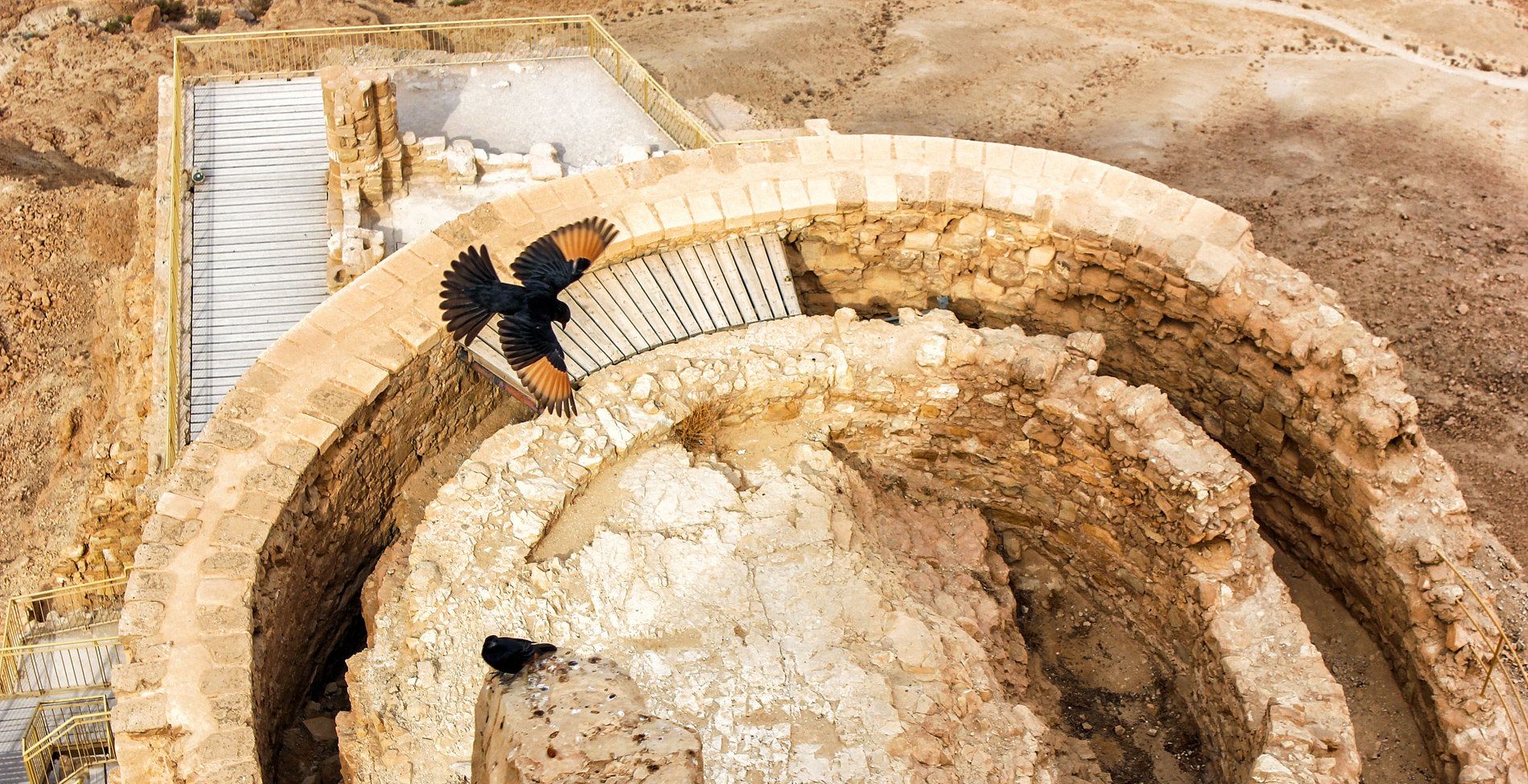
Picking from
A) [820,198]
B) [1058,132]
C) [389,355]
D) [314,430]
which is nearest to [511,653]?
[314,430]

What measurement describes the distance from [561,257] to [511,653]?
3.94 m

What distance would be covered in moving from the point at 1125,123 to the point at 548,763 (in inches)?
647

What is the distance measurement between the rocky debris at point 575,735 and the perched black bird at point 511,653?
0.51 meters

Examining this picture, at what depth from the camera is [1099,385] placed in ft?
34.8

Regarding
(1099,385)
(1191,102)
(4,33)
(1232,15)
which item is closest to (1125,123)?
(1191,102)

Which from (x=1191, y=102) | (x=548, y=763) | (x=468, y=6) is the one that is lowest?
(x=548, y=763)

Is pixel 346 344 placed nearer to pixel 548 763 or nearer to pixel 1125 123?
pixel 548 763

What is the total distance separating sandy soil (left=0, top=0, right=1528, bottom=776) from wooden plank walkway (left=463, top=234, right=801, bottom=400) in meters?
5.35

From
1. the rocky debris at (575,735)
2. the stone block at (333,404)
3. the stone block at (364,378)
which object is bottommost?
the rocky debris at (575,735)

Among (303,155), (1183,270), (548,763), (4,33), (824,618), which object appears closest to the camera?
(548,763)

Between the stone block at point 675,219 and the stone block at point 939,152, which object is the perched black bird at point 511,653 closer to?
the stone block at point 675,219

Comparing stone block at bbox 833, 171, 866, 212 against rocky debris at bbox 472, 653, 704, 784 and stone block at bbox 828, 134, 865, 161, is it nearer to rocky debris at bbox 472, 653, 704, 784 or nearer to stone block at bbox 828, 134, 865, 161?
stone block at bbox 828, 134, 865, 161

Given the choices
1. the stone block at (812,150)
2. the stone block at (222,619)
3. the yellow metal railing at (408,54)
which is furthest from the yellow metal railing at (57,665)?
the stone block at (812,150)

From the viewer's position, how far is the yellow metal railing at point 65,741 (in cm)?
1136
